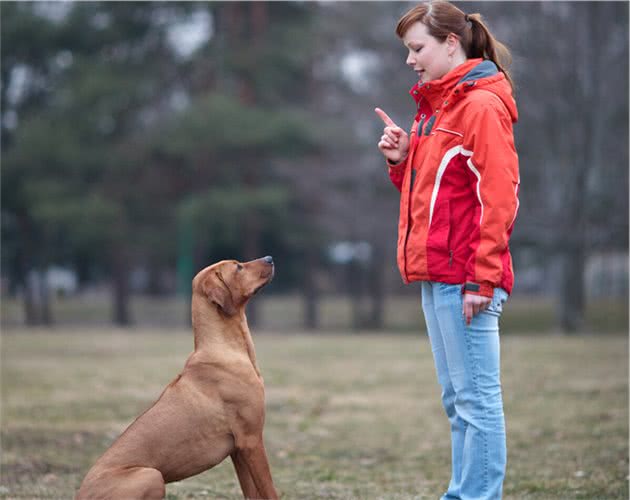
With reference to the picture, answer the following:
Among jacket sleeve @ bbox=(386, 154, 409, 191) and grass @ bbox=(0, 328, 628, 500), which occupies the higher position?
jacket sleeve @ bbox=(386, 154, 409, 191)

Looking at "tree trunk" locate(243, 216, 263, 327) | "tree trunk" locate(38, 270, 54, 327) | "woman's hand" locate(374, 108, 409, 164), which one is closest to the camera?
"woman's hand" locate(374, 108, 409, 164)

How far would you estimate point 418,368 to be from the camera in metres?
14.4

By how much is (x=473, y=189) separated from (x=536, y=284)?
1089 inches

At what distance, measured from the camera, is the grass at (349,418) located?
618cm

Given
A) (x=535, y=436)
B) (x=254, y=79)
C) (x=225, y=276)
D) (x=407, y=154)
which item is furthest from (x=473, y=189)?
(x=254, y=79)

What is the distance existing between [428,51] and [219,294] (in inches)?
63.1

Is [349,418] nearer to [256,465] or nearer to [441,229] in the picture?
[256,465]

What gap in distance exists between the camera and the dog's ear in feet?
15.3

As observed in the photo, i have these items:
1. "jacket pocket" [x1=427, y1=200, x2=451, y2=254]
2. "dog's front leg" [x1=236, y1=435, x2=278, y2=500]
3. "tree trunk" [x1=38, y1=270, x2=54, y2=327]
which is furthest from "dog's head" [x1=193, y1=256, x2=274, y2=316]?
"tree trunk" [x1=38, y1=270, x2=54, y2=327]

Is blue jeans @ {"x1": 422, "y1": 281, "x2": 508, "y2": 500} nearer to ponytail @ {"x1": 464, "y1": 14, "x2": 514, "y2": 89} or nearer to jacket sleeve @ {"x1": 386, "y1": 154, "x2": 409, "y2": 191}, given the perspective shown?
jacket sleeve @ {"x1": 386, "y1": 154, "x2": 409, "y2": 191}

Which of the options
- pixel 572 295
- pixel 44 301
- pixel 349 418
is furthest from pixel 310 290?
pixel 349 418

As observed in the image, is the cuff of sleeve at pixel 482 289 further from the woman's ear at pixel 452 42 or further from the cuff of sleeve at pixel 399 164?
the woman's ear at pixel 452 42

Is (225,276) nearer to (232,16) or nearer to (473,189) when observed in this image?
(473,189)

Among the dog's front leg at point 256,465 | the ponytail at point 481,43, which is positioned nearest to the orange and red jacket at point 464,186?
the ponytail at point 481,43
